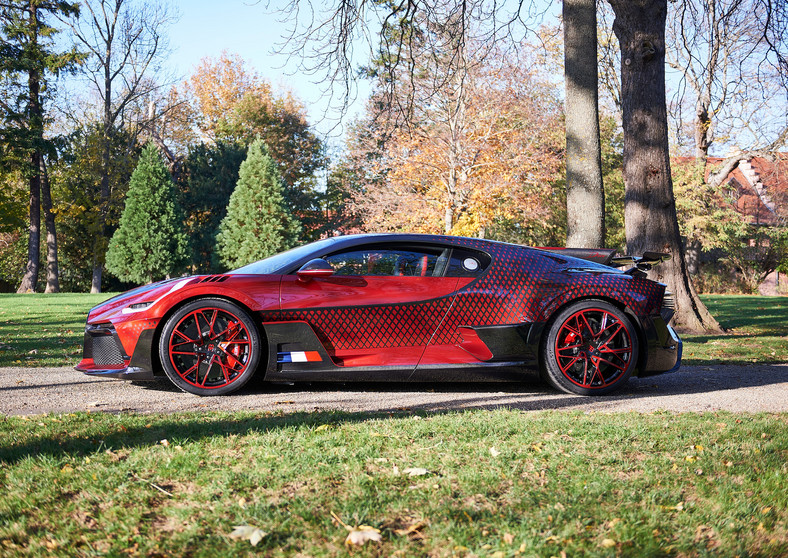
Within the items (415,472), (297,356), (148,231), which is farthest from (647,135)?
(148,231)

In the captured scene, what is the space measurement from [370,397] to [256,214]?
32088mm

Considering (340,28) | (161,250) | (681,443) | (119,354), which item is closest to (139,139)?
(161,250)

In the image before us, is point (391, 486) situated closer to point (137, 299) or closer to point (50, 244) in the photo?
point (137, 299)

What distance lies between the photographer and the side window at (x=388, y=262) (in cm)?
559

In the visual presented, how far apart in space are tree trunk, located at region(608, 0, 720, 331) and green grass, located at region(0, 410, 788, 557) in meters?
6.54

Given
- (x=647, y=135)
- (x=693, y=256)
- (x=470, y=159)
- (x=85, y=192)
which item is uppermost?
(x=85, y=192)

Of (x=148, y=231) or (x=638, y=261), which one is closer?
(x=638, y=261)

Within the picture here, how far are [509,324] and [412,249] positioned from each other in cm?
102

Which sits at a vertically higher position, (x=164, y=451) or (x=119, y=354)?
(x=119, y=354)

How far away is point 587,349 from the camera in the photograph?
18.6 feet

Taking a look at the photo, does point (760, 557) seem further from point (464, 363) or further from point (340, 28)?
point (340, 28)

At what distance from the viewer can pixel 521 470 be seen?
3283 millimetres

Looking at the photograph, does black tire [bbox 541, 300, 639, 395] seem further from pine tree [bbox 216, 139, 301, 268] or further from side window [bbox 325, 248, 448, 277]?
pine tree [bbox 216, 139, 301, 268]

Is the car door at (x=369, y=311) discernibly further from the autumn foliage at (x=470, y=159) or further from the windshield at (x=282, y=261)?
the autumn foliage at (x=470, y=159)
